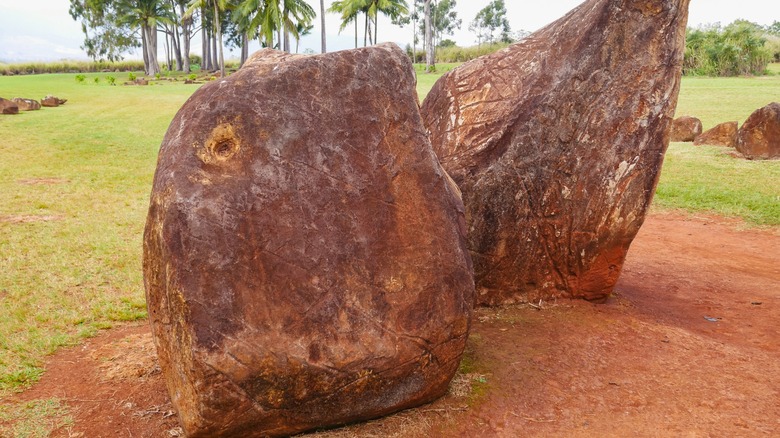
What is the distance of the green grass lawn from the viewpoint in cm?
641

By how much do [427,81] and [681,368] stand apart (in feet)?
95.1

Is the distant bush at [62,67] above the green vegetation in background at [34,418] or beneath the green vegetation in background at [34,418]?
above

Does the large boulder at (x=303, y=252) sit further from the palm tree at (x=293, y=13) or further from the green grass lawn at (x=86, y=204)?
the palm tree at (x=293, y=13)

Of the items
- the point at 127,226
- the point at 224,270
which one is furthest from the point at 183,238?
the point at 127,226

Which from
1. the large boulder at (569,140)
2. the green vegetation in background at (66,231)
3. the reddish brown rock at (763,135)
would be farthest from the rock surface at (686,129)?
the green vegetation in background at (66,231)

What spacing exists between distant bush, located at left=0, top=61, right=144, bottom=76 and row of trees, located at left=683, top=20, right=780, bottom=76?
45.0 metres

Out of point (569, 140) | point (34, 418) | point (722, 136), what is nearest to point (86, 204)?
point (34, 418)

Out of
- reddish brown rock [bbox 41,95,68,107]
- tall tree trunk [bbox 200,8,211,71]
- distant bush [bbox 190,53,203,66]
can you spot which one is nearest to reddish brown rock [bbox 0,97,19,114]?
reddish brown rock [bbox 41,95,68,107]

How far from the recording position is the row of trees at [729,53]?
3403cm

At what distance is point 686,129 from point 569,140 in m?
13.2

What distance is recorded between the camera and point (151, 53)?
48344mm

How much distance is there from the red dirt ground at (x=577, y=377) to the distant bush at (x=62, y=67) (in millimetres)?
58018

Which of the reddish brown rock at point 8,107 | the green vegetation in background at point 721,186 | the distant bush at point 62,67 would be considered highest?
the distant bush at point 62,67

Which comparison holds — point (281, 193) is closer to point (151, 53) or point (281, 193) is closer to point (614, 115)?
point (614, 115)
